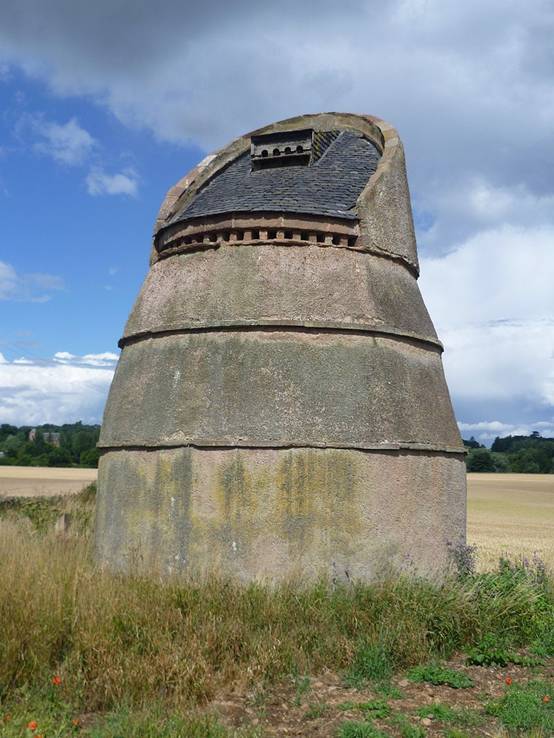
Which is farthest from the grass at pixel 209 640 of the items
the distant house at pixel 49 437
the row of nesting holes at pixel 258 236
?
the distant house at pixel 49 437

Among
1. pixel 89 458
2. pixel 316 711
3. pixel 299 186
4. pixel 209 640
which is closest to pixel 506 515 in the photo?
pixel 299 186

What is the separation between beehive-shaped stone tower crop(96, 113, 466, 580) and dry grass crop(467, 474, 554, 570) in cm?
499

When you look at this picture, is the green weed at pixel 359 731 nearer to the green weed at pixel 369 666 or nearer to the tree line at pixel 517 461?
the green weed at pixel 369 666

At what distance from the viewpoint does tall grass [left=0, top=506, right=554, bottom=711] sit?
520 cm

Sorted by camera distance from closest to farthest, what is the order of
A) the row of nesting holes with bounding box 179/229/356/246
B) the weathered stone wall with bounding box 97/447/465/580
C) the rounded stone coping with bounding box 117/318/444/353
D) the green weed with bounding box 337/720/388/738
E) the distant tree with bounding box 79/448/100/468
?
the green weed with bounding box 337/720/388/738 < the weathered stone wall with bounding box 97/447/465/580 < the rounded stone coping with bounding box 117/318/444/353 < the row of nesting holes with bounding box 179/229/356/246 < the distant tree with bounding box 79/448/100/468

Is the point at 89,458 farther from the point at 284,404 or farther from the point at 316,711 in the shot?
the point at 316,711

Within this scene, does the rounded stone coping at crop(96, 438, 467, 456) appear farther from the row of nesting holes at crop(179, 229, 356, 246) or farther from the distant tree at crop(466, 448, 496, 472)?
the distant tree at crop(466, 448, 496, 472)

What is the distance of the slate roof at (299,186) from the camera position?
809cm

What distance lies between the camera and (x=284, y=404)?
719cm

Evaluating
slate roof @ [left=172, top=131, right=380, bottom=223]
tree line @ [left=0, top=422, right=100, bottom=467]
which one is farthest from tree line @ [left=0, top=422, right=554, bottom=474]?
slate roof @ [left=172, top=131, right=380, bottom=223]

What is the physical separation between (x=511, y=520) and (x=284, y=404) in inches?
875

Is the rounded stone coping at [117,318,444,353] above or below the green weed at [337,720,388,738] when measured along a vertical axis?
above

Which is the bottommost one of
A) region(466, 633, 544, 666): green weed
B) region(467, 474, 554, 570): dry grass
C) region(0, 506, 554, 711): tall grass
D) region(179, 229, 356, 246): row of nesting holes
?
region(467, 474, 554, 570): dry grass

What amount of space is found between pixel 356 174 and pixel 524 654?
19.0ft
